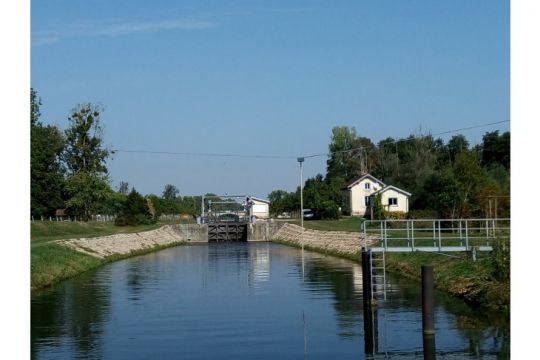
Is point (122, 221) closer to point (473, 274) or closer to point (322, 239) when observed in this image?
point (322, 239)

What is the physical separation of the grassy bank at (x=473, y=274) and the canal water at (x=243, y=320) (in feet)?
2.11

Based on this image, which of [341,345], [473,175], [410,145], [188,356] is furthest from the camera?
[410,145]

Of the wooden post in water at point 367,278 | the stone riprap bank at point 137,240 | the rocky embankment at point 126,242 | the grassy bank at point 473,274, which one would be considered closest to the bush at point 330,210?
the stone riprap bank at point 137,240

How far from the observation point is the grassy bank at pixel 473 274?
28625 millimetres

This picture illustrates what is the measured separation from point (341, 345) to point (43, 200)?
74656 mm

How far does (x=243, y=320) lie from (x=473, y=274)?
358 inches

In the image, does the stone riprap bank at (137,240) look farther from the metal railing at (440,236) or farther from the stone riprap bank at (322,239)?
the metal railing at (440,236)

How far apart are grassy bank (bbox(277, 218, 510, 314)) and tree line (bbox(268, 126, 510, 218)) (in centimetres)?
535

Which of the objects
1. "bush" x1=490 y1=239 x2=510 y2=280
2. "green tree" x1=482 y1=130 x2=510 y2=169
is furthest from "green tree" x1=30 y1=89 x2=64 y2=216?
"bush" x1=490 y1=239 x2=510 y2=280

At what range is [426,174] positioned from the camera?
10544cm
